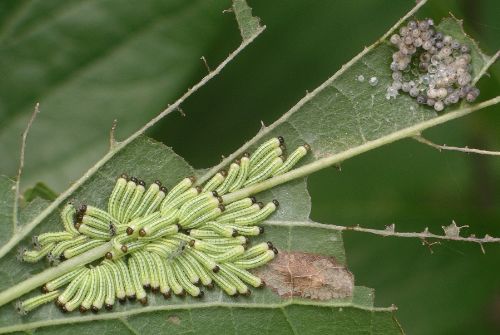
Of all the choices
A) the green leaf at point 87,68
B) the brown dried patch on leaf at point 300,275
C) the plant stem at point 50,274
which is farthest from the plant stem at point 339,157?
the green leaf at point 87,68

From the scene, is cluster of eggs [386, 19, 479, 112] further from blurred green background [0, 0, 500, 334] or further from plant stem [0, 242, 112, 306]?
plant stem [0, 242, 112, 306]

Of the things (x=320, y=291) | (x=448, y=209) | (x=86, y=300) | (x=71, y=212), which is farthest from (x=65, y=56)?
(x=448, y=209)

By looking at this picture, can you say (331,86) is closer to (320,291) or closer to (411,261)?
(320,291)

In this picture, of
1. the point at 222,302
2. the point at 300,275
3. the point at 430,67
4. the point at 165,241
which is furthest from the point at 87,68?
the point at 430,67

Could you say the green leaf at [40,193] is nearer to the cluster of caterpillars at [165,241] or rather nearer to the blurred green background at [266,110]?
the cluster of caterpillars at [165,241]

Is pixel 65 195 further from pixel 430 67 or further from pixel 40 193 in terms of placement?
pixel 430 67

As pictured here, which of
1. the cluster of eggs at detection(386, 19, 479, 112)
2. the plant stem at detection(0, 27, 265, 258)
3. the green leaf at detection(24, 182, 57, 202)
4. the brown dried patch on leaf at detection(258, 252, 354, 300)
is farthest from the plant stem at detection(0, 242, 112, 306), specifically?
the cluster of eggs at detection(386, 19, 479, 112)
